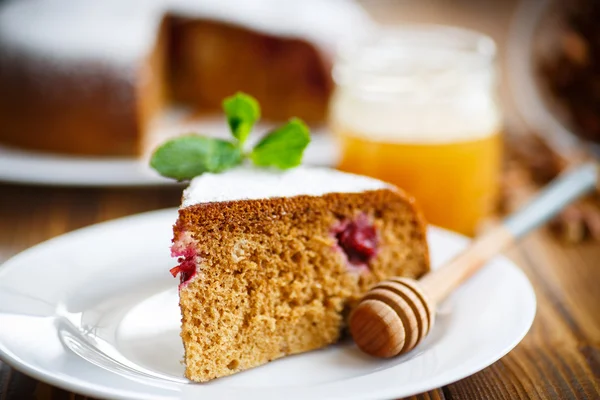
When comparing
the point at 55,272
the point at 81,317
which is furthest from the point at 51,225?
the point at 81,317

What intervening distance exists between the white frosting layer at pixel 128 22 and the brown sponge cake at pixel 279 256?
4.81 feet

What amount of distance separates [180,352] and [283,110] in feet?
6.76

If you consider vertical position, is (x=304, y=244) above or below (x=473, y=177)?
below

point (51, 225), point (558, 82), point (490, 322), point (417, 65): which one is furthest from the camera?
point (558, 82)

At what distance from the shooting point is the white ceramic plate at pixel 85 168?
2.60 metres

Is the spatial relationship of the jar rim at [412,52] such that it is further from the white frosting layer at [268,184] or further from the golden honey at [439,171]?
the white frosting layer at [268,184]

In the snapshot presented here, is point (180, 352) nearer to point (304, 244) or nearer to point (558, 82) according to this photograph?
point (304, 244)


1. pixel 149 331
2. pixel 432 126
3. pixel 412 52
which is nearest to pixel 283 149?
pixel 149 331

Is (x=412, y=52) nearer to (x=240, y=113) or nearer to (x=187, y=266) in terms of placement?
(x=240, y=113)

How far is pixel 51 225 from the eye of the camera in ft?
8.25

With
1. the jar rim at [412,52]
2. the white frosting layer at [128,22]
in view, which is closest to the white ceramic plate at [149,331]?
the jar rim at [412,52]

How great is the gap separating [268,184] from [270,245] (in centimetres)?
15

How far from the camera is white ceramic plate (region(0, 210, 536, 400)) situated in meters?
1.37

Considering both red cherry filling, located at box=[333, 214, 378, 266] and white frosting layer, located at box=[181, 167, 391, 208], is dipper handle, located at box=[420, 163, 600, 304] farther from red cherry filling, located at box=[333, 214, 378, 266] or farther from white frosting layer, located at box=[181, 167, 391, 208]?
white frosting layer, located at box=[181, 167, 391, 208]
